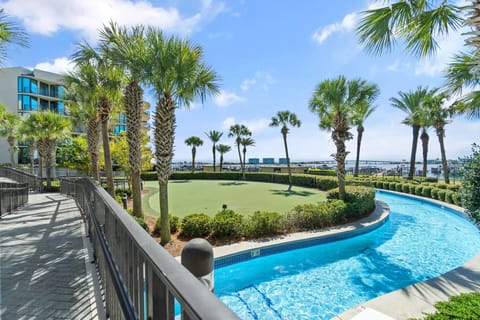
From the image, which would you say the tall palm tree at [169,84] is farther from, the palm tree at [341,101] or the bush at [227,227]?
the palm tree at [341,101]

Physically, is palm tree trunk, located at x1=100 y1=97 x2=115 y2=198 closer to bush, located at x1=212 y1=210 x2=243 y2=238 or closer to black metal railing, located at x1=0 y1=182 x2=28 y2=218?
black metal railing, located at x1=0 y1=182 x2=28 y2=218

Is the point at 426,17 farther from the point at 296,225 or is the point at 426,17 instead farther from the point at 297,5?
the point at 296,225

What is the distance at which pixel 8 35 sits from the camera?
502 cm

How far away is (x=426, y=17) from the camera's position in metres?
4.77

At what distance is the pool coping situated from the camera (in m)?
3.69

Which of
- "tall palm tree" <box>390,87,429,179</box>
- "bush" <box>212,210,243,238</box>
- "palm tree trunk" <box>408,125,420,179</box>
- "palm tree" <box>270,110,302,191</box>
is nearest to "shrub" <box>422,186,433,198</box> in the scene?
"tall palm tree" <box>390,87,429,179</box>

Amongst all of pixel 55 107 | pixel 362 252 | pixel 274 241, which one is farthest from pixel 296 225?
pixel 55 107

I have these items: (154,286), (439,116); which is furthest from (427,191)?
(154,286)

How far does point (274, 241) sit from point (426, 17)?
6.57 meters

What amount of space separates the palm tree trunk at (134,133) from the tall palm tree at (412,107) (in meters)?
23.2

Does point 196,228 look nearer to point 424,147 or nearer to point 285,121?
point 285,121

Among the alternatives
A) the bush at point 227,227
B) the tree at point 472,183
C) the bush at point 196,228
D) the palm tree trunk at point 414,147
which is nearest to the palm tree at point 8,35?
the bush at point 196,228

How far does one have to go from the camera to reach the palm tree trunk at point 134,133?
321 inches

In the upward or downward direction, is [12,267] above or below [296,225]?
above
